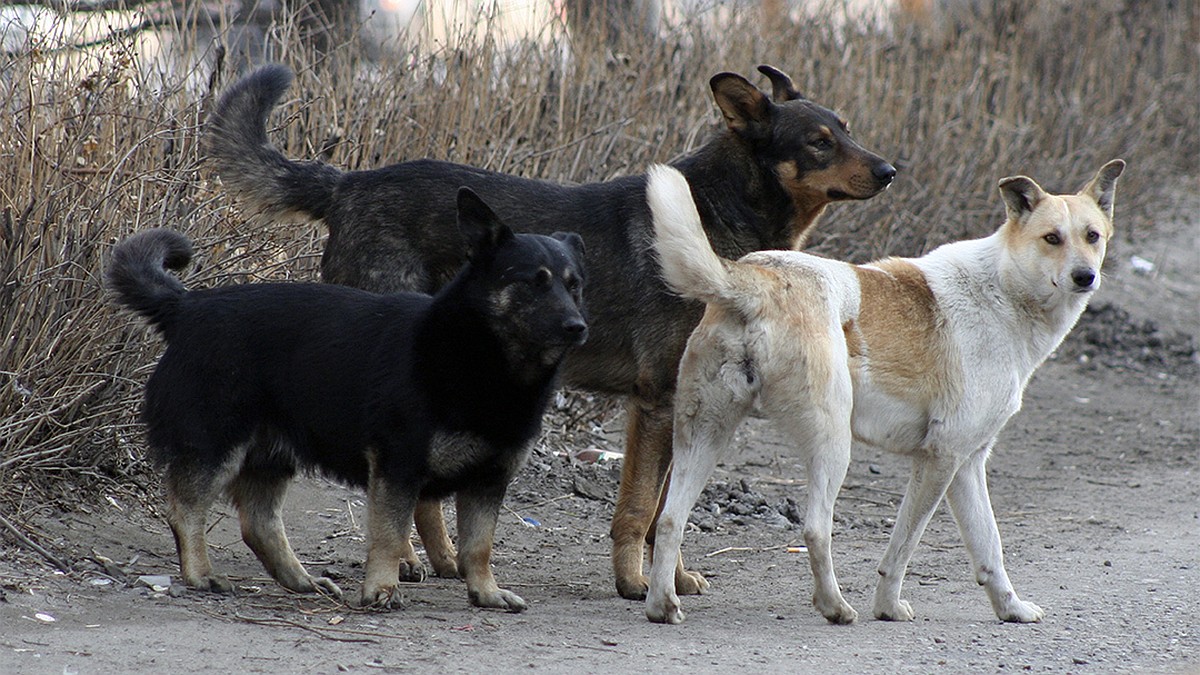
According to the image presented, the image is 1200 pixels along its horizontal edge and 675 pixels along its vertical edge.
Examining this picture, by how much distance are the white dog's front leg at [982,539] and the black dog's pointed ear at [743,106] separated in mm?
A: 1742

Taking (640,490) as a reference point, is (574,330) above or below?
above

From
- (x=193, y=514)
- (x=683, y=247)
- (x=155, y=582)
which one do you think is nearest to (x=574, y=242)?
(x=683, y=247)

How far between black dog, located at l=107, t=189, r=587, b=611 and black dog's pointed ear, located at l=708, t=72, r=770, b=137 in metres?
1.32

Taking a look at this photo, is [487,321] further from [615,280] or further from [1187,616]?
[1187,616]

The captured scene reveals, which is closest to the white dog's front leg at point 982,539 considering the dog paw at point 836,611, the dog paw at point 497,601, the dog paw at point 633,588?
the dog paw at point 836,611

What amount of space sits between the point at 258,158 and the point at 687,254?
2.05m

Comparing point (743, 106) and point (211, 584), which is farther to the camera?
point (743, 106)

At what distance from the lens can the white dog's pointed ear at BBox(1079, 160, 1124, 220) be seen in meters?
5.34

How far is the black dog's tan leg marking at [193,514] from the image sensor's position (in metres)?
4.82

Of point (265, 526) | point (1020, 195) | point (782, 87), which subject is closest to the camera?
point (265, 526)

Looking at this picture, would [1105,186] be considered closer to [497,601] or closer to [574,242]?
[574,242]

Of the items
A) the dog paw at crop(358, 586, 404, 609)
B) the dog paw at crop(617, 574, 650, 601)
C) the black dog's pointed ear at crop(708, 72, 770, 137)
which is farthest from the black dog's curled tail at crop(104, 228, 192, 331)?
the black dog's pointed ear at crop(708, 72, 770, 137)

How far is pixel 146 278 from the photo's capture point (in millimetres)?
4941

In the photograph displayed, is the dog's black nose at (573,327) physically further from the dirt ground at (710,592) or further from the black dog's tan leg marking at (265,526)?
the black dog's tan leg marking at (265,526)
